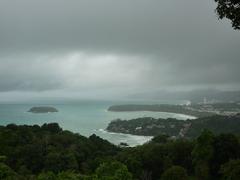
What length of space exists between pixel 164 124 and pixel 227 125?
72.2 ft

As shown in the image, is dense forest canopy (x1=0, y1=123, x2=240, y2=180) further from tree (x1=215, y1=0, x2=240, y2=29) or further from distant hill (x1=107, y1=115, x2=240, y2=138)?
distant hill (x1=107, y1=115, x2=240, y2=138)

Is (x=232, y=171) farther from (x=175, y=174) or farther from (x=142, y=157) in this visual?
(x=142, y=157)

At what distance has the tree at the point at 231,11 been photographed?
7523 millimetres

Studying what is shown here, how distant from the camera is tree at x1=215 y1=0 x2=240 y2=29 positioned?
7523 millimetres

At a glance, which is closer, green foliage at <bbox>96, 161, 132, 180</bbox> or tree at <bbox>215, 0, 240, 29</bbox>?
tree at <bbox>215, 0, 240, 29</bbox>

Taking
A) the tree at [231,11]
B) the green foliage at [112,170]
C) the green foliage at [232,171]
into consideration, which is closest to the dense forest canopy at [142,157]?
the green foliage at [232,171]

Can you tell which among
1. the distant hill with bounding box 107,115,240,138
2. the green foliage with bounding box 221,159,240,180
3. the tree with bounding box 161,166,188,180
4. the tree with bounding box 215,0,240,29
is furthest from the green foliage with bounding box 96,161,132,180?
the distant hill with bounding box 107,115,240,138

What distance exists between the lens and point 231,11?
24.8 feet

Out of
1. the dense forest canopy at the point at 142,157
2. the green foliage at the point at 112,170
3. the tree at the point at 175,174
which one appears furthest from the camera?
the dense forest canopy at the point at 142,157

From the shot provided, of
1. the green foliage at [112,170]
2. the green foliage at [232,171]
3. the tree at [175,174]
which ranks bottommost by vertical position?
the tree at [175,174]

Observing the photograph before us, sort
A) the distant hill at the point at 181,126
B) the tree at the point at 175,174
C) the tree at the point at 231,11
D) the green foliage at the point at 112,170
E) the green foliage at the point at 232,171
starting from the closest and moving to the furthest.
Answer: the tree at the point at 231,11 < the green foliage at the point at 112,170 < the green foliage at the point at 232,171 < the tree at the point at 175,174 < the distant hill at the point at 181,126

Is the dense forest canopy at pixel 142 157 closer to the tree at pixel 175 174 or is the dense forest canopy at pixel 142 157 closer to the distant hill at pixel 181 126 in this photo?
the tree at pixel 175 174

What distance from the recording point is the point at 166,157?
32.6 metres

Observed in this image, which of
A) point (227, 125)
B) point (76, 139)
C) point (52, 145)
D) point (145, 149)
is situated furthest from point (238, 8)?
point (227, 125)
